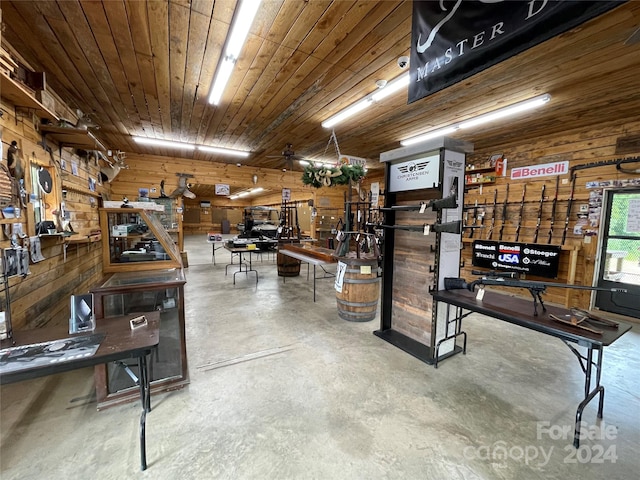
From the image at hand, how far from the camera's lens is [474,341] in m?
3.28

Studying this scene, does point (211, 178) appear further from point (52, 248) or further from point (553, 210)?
point (553, 210)

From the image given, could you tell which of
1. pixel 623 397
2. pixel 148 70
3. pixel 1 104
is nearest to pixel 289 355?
pixel 623 397

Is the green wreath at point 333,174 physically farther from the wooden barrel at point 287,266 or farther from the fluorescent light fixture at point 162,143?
the fluorescent light fixture at point 162,143

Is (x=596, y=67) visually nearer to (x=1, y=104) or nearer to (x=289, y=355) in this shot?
(x=289, y=355)

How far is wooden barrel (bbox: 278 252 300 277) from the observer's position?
6469 millimetres

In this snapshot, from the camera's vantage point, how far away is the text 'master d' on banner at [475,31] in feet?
4.17

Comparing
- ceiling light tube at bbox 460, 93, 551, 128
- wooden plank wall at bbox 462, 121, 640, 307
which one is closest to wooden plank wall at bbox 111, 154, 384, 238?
wooden plank wall at bbox 462, 121, 640, 307

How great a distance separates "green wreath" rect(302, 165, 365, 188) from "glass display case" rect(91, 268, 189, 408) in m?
2.24

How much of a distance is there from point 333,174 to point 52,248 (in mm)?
3448

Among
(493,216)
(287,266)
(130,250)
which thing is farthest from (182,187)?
(493,216)

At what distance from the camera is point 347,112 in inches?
158

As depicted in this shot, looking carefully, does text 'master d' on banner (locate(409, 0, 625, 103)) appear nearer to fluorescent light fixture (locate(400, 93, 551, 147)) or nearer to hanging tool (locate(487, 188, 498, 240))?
fluorescent light fixture (locate(400, 93, 551, 147))

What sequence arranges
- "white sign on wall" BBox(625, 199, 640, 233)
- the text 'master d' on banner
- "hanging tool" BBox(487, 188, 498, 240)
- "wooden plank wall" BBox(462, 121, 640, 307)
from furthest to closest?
1. "hanging tool" BBox(487, 188, 498, 240)
2. "wooden plank wall" BBox(462, 121, 640, 307)
3. "white sign on wall" BBox(625, 199, 640, 233)
4. the text 'master d' on banner

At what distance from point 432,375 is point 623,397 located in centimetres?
158
